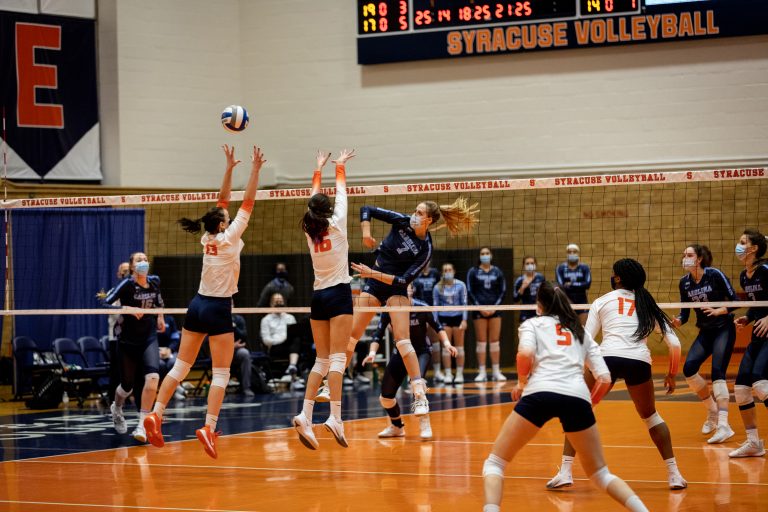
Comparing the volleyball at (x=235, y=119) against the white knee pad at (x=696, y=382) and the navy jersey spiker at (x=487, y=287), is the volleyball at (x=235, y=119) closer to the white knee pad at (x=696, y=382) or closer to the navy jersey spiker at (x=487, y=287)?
the white knee pad at (x=696, y=382)

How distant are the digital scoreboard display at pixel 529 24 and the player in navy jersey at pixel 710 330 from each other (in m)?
9.69

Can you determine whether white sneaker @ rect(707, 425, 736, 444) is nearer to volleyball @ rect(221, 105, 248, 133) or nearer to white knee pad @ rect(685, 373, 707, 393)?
white knee pad @ rect(685, 373, 707, 393)

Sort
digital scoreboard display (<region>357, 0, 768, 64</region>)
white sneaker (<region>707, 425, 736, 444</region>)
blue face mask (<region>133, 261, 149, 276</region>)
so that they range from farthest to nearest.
→ digital scoreboard display (<region>357, 0, 768, 64</region>), blue face mask (<region>133, 261, 149, 276</region>), white sneaker (<region>707, 425, 736, 444</region>)

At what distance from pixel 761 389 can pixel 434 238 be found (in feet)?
38.2

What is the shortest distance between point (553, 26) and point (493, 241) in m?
4.20

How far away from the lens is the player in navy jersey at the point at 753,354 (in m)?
9.05

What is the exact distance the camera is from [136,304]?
463 inches

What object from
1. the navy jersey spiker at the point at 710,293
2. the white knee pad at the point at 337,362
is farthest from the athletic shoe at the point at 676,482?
the white knee pad at the point at 337,362

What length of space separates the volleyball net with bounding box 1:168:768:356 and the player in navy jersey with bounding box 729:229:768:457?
8279mm

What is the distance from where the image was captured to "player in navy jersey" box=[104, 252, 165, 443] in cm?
1139

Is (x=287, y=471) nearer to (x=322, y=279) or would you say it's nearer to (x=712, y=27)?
(x=322, y=279)

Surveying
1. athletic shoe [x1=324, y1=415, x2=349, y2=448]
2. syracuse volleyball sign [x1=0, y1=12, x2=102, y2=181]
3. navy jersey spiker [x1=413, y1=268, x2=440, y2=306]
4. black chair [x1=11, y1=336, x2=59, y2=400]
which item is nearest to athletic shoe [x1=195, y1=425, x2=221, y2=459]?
athletic shoe [x1=324, y1=415, x2=349, y2=448]

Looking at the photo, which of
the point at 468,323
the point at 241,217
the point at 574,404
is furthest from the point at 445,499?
the point at 468,323

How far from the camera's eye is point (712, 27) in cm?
1867
